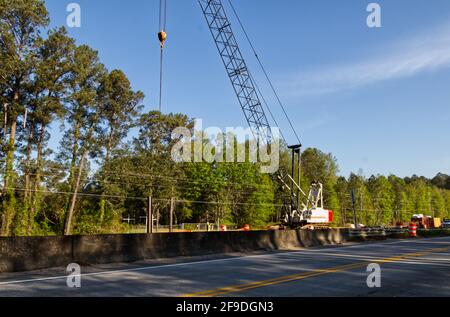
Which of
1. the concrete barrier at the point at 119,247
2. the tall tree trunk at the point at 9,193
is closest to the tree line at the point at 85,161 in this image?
the tall tree trunk at the point at 9,193

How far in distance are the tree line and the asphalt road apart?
29240 mm

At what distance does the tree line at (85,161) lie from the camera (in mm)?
48406

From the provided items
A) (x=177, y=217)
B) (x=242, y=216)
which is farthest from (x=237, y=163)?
(x=177, y=217)

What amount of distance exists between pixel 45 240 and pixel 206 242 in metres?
7.74

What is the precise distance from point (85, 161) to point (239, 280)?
5269 centimetres

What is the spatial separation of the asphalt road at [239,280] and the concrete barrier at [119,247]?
784 millimetres

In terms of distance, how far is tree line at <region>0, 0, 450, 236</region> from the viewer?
48406 mm

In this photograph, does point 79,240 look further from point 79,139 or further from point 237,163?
point 237,163

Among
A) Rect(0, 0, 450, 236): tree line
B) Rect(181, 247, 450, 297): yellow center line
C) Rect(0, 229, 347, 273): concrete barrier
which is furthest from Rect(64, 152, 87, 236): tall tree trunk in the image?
Rect(181, 247, 450, 297): yellow center line

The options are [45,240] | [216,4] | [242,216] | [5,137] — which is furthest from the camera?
[242,216]

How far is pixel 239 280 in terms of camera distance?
11109mm

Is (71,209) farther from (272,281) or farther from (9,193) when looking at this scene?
(272,281)

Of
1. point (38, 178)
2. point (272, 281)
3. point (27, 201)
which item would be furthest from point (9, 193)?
point (272, 281)
